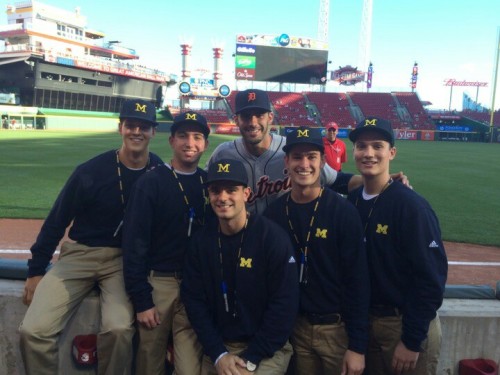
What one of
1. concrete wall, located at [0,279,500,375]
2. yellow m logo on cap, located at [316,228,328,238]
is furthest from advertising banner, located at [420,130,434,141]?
yellow m logo on cap, located at [316,228,328,238]

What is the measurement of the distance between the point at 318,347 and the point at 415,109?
62123 mm

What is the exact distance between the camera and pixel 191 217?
341 centimetres

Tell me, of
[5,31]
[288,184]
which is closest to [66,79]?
[5,31]

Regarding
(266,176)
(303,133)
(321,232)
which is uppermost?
(303,133)

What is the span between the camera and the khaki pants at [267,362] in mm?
2900

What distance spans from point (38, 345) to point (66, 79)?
178ft

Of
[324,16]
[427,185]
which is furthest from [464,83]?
[427,185]

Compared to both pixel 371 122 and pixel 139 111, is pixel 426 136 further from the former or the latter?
pixel 139 111

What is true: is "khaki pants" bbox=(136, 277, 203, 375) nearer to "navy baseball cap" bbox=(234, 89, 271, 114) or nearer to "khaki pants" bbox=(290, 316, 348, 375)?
"khaki pants" bbox=(290, 316, 348, 375)

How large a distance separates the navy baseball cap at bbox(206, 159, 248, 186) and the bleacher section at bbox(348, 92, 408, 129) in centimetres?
5717

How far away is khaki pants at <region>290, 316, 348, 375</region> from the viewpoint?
3.01m

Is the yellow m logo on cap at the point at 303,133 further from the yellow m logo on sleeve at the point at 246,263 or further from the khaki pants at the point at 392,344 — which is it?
the khaki pants at the point at 392,344

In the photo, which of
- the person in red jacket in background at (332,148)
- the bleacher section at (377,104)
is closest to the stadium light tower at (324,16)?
the bleacher section at (377,104)

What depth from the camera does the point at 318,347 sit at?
3.04 meters
